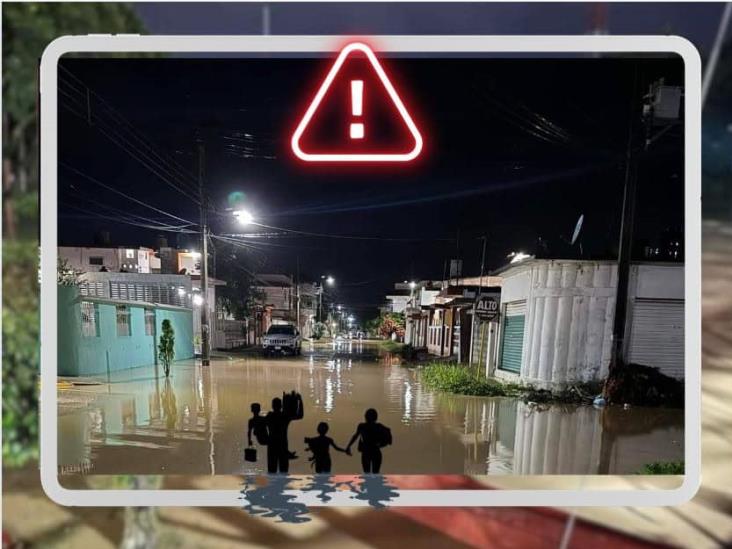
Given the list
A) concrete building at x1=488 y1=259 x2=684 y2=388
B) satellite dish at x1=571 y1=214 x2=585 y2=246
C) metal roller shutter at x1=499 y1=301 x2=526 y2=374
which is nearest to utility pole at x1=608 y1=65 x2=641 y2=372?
concrete building at x1=488 y1=259 x2=684 y2=388

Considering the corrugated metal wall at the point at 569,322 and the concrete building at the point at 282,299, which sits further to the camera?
the concrete building at the point at 282,299

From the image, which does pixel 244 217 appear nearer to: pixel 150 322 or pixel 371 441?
pixel 371 441

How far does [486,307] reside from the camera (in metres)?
6.03

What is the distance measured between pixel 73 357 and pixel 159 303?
44.6 inches

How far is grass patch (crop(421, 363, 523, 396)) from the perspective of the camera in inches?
216

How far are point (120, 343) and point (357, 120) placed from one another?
584 cm

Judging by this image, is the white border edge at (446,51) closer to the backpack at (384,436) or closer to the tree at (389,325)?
the backpack at (384,436)

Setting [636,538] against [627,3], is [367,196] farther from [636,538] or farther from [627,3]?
[636,538]

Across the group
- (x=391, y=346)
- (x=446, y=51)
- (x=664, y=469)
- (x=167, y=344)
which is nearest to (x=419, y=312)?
(x=391, y=346)

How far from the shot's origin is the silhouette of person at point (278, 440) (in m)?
3.37

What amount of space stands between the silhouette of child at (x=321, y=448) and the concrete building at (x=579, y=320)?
2.69m

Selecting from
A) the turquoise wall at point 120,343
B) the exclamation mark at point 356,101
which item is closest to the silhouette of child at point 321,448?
the exclamation mark at point 356,101

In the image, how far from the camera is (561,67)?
2.92 metres

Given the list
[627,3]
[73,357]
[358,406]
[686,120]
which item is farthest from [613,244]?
[73,357]
